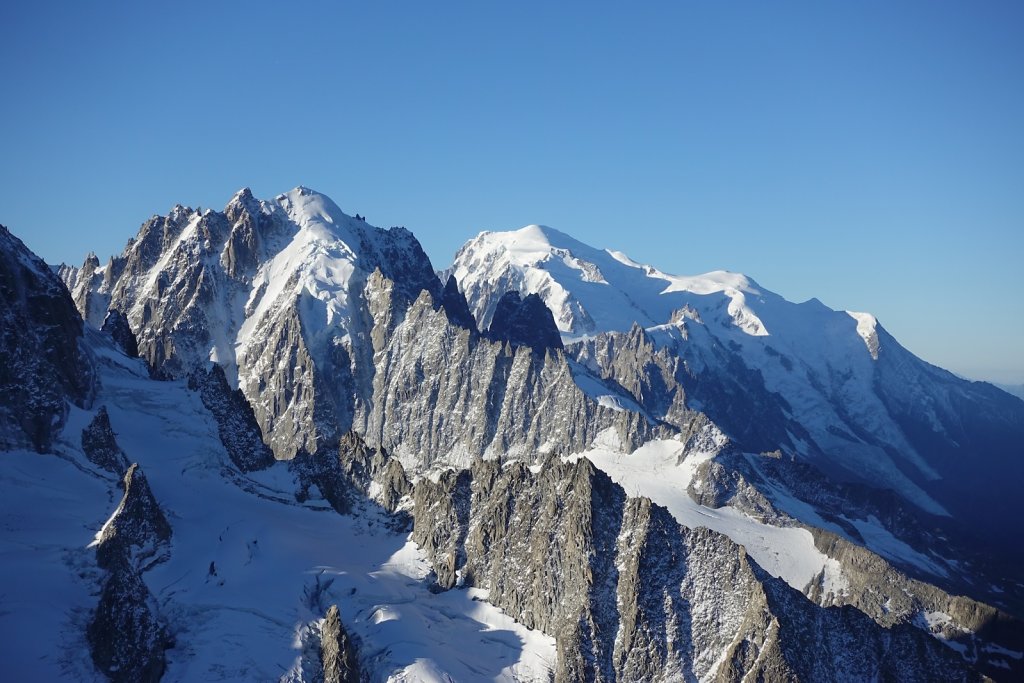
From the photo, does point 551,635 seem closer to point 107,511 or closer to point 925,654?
point 925,654

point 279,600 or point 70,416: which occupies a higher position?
point 70,416

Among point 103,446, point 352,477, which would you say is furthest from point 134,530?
point 352,477

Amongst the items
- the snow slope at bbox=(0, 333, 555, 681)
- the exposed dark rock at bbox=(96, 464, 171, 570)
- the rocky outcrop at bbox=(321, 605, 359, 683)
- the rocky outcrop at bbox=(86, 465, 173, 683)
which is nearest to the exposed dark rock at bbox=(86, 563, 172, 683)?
the rocky outcrop at bbox=(86, 465, 173, 683)

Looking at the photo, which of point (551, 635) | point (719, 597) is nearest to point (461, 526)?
point (551, 635)

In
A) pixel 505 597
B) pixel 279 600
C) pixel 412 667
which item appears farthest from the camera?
pixel 505 597

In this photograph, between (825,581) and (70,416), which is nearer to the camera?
(70,416)

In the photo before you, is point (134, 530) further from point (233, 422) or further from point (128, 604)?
point (233, 422)

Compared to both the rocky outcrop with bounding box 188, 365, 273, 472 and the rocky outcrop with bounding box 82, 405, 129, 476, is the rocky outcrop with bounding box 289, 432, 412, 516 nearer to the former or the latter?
the rocky outcrop with bounding box 188, 365, 273, 472
